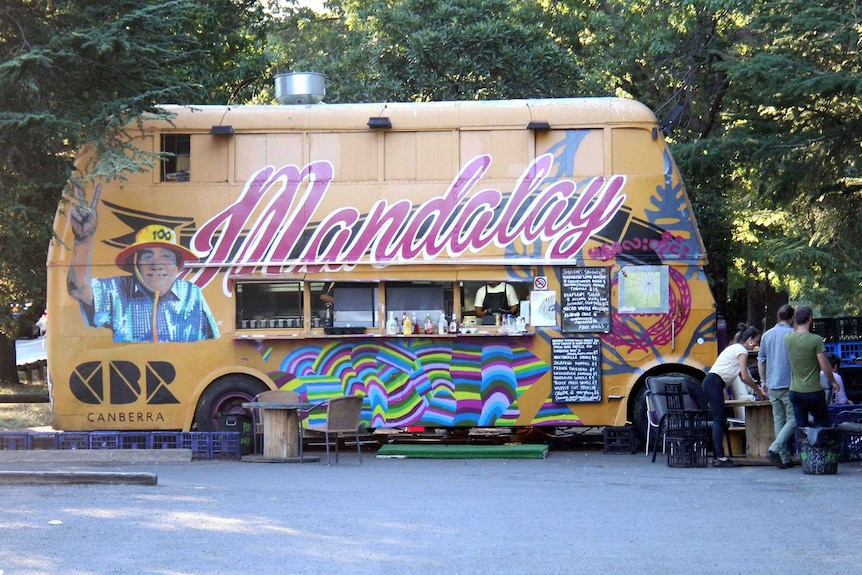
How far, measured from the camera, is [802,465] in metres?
13.1

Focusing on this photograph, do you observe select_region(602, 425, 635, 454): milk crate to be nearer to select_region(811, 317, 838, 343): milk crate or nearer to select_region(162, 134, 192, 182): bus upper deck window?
select_region(811, 317, 838, 343): milk crate

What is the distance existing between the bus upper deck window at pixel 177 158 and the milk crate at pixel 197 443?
326 cm

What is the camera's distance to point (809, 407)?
1316cm

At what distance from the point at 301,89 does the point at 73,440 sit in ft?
17.8

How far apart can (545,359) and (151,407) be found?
503 centimetres

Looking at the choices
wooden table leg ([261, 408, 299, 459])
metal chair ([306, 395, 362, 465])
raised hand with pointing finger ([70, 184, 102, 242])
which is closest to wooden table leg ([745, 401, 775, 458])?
metal chair ([306, 395, 362, 465])

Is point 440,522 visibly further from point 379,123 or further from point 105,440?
point 379,123

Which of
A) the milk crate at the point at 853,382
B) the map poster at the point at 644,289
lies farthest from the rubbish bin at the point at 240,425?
the milk crate at the point at 853,382

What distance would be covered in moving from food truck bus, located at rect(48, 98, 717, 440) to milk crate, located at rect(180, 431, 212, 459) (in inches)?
18.5

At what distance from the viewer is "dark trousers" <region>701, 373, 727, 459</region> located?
46.1 ft

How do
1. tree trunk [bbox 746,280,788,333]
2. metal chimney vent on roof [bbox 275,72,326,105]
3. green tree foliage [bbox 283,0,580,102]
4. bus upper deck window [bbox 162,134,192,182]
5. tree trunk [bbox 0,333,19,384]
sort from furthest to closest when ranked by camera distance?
tree trunk [bbox 746,280,788,333] → tree trunk [bbox 0,333,19,384] → green tree foliage [bbox 283,0,580,102] → metal chimney vent on roof [bbox 275,72,326,105] → bus upper deck window [bbox 162,134,192,182]

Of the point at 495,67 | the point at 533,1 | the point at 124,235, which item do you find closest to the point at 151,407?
Result: the point at 124,235

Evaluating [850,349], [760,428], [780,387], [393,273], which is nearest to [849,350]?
[850,349]

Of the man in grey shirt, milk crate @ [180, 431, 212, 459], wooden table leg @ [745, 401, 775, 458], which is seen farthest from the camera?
milk crate @ [180, 431, 212, 459]
